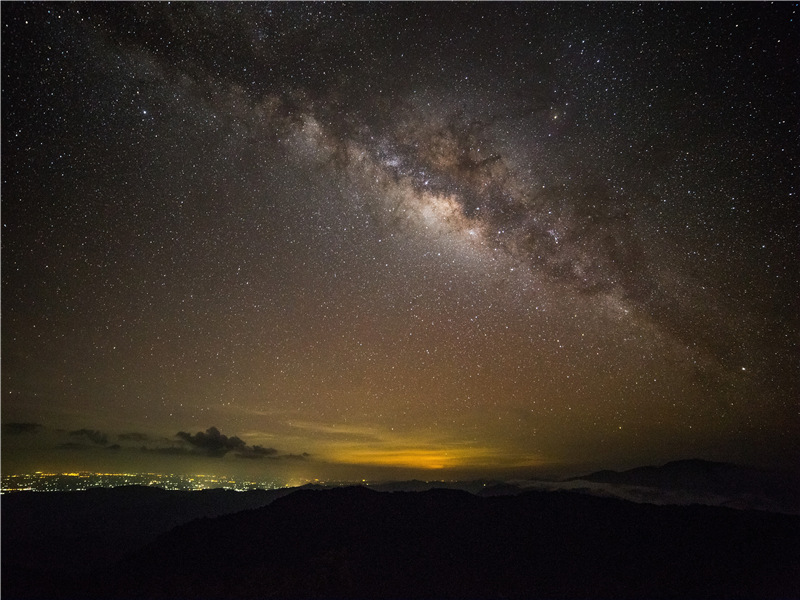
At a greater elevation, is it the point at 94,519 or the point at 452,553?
the point at 452,553

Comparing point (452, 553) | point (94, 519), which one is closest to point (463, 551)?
point (452, 553)

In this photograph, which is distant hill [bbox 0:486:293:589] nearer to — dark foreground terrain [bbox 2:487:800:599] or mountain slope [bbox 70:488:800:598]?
dark foreground terrain [bbox 2:487:800:599]

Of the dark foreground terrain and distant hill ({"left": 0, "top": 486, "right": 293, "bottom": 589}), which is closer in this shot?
the dark foreground terrain

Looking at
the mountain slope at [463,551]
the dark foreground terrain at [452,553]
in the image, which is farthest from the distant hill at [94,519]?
Answer: the mountain slope at [463,551]

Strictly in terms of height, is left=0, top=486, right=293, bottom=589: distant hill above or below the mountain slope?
below

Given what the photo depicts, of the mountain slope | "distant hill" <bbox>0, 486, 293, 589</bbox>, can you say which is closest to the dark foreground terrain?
the mountain slope

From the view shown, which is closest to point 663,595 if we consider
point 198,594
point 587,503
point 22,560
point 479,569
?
point 479,569

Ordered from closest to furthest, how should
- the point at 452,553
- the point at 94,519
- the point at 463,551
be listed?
the point at 452,553, the point at 463,551, the point at 94,519

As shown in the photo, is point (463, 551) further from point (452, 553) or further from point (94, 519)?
point (94, 519)
